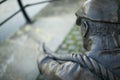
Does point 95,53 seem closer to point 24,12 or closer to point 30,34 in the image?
point 30,34

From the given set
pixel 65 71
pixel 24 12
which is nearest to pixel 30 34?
pixel 24 12

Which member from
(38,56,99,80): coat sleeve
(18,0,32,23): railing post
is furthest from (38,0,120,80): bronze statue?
(18,0,32,23): railing post

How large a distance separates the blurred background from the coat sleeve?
1017 millimetres

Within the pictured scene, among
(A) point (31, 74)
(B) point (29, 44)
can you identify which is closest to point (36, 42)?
(B) point (29, 44)

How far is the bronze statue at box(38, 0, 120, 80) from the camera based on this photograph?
115 inches

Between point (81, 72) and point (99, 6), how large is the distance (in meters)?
0.83

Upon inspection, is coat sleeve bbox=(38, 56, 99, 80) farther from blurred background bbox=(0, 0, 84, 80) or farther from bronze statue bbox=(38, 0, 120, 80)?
blurred background bbox=(0, 0, 84, 80)

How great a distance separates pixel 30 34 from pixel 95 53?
7.79ft

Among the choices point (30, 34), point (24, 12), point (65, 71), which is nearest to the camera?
point (65, 71)

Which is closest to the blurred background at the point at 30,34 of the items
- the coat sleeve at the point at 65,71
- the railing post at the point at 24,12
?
the railing post at the point at 24,12

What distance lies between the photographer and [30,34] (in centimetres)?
517

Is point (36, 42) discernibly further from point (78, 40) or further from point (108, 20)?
point (108, 20)

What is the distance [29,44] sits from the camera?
16.1 feet

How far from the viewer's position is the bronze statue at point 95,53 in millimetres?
2916
